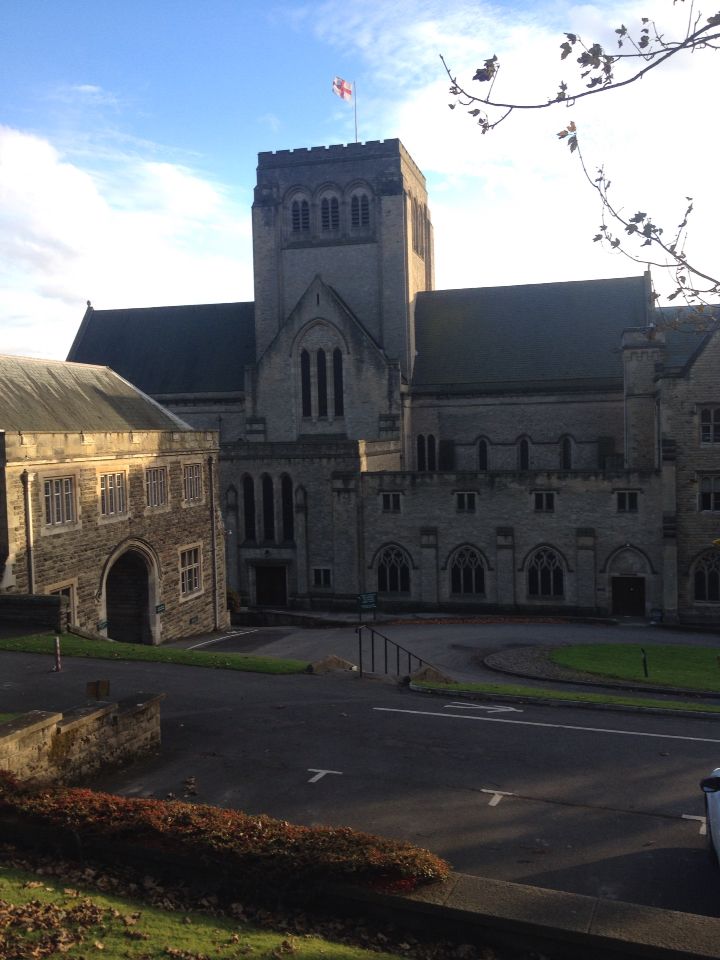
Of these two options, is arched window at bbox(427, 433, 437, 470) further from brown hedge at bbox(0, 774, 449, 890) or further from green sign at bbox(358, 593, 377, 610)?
brown hedge at bbox(0, 774, 449, 890)

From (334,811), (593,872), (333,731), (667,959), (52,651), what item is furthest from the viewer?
(52,651)

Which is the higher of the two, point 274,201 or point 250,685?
point 274,201

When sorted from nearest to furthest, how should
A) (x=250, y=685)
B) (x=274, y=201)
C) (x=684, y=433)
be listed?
(x=250, y=685) < (x=684, y=433) < (x=274, y=201)

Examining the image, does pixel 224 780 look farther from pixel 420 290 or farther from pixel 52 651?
pixel 420 290

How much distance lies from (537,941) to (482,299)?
45.7m

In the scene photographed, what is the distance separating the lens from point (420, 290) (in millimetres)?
52406

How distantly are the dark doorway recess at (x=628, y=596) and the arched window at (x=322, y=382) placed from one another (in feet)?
59.6

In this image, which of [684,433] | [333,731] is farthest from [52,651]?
[684,433]

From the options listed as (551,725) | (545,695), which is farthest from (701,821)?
(545,695)

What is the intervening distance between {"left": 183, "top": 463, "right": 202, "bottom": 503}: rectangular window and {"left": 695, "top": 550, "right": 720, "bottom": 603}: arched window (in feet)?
69.1

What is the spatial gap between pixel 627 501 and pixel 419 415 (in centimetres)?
1365

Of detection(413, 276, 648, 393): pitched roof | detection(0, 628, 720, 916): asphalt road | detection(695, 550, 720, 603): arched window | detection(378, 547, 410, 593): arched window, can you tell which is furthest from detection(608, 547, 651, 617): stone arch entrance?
detection(0, 628, 720, 916): asphalt road

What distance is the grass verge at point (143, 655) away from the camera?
1988cm

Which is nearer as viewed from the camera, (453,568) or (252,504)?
(453,568)
